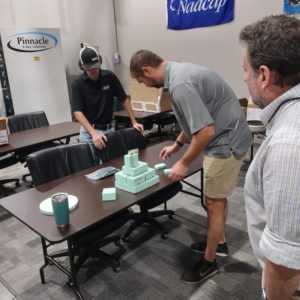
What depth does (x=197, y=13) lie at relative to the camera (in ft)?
16.3

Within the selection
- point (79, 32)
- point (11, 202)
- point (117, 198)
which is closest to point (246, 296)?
point (117, 198)

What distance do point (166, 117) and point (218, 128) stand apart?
354 cm

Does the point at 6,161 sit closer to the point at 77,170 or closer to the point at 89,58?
the point at 77,170

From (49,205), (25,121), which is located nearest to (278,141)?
(49,205)

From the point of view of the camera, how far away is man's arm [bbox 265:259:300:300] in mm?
727

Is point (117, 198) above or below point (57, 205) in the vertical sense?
below

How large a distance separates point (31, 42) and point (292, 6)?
3.92m

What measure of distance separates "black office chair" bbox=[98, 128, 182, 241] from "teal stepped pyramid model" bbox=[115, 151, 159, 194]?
1.68 feet

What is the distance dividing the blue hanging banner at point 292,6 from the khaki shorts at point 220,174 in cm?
308

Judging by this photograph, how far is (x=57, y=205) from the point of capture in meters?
1.38

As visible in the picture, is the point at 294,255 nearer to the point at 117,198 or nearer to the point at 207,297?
the point at 117,198

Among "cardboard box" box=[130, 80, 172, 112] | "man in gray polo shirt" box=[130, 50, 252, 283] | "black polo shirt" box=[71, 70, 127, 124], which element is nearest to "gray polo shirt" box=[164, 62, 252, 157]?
"man in gray polo shirt" box=[130, 50, 252, 283]

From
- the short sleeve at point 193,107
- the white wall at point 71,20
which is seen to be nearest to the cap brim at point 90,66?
the short sleeve at point 193,107

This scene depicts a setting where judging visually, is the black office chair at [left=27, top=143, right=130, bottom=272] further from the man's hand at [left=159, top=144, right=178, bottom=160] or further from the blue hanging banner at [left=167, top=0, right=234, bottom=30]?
the blue hanging banner at [left=167, top=0, right=234, bottom=30]
